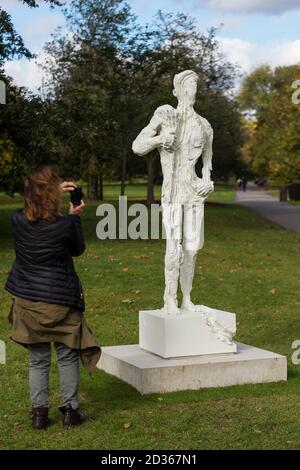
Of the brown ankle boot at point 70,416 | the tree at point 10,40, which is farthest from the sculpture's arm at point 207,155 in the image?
the tree at point 10,40

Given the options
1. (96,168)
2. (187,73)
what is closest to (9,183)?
(96,168)

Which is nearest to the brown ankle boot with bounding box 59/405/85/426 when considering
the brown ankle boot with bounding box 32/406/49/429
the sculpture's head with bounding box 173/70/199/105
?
the brown ankle boot with bounding box 32/406/49/429

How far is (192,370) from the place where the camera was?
770 cm

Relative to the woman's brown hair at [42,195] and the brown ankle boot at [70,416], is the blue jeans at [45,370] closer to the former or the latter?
the brown ankle boot at [70,416]

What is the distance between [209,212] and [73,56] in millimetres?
10092

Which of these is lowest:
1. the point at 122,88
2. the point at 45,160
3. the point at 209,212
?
the point at 209,212

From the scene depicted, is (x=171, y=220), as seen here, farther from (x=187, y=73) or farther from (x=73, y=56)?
(x=73, y=56)

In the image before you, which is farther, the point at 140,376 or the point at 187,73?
the point at 187,73

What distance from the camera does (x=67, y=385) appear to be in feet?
20.8

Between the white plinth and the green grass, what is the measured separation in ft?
1.64

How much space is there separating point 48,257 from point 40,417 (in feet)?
4.19

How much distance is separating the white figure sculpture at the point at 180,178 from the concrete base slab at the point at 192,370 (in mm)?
606
